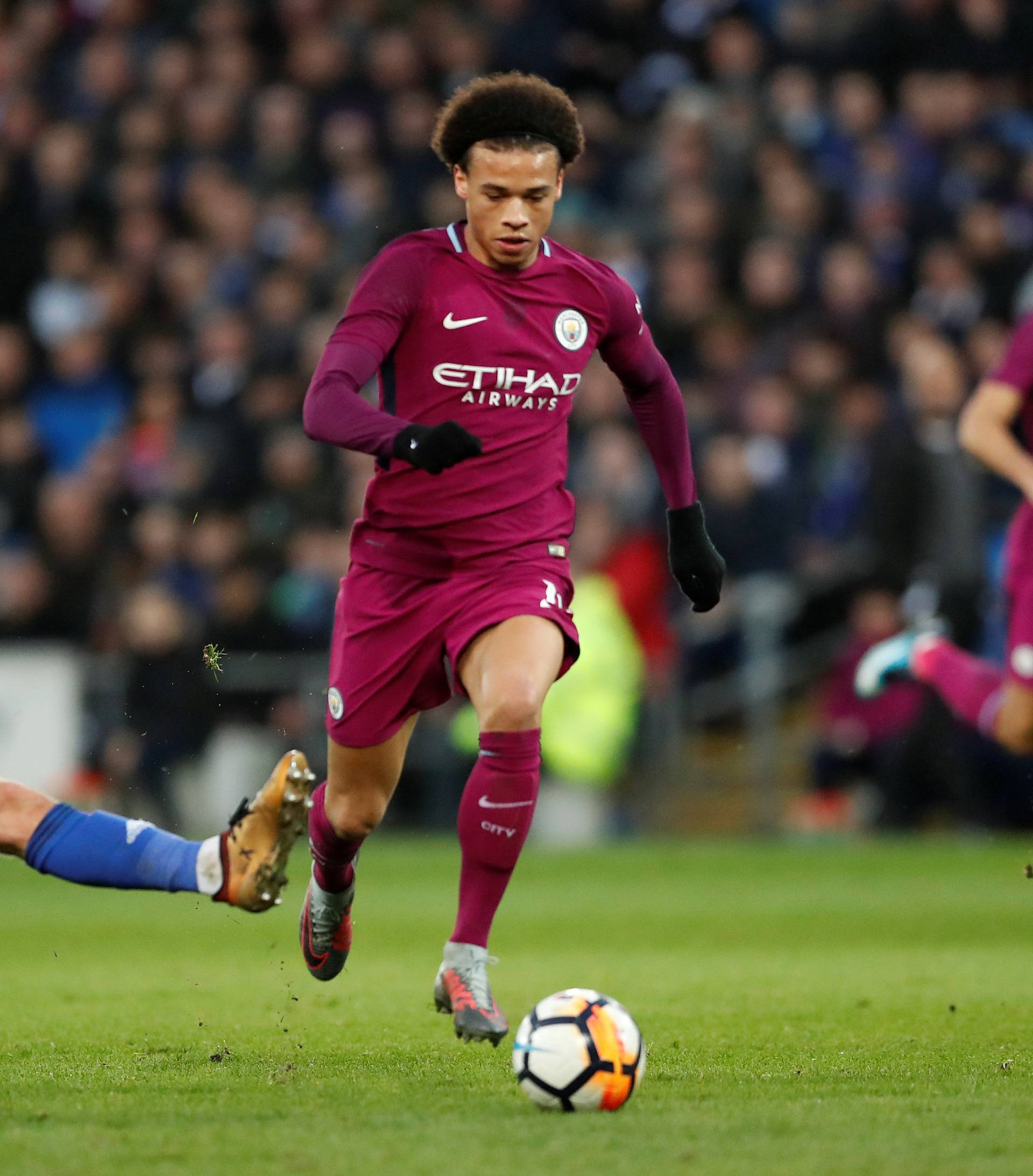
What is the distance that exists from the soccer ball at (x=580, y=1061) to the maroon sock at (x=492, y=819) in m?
0.73

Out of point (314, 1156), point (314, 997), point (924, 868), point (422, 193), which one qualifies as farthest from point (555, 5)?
point (314, 1156)

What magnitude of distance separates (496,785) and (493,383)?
1.01 metres

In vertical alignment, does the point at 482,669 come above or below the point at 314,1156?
above

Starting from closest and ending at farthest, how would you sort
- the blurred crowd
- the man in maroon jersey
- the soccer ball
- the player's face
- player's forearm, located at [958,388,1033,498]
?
1. the soccer ball
2. the man in maroon jersey
3. the player's face
4. player's forearm, located at [958,388,1033,498]
5. the blurred crowd

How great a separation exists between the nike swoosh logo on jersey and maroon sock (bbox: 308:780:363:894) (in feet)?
4.23

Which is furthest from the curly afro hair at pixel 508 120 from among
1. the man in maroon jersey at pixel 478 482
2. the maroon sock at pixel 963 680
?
the maroon sock at pixel 963 680

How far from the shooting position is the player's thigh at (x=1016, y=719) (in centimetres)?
751

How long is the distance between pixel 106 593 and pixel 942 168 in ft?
19.6

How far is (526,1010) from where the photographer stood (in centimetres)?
616

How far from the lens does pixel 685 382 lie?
13406 millimetres

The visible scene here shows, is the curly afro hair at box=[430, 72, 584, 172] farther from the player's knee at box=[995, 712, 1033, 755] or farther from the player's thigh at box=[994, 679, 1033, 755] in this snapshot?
the player's knee at box=[995, 712, 1033, 755]

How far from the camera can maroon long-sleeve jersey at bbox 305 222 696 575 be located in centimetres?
538

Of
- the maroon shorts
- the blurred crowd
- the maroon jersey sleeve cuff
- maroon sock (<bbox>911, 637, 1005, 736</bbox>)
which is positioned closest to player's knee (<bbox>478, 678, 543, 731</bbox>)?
→ the maroon shorts

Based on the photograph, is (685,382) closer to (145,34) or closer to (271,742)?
(271,742)
